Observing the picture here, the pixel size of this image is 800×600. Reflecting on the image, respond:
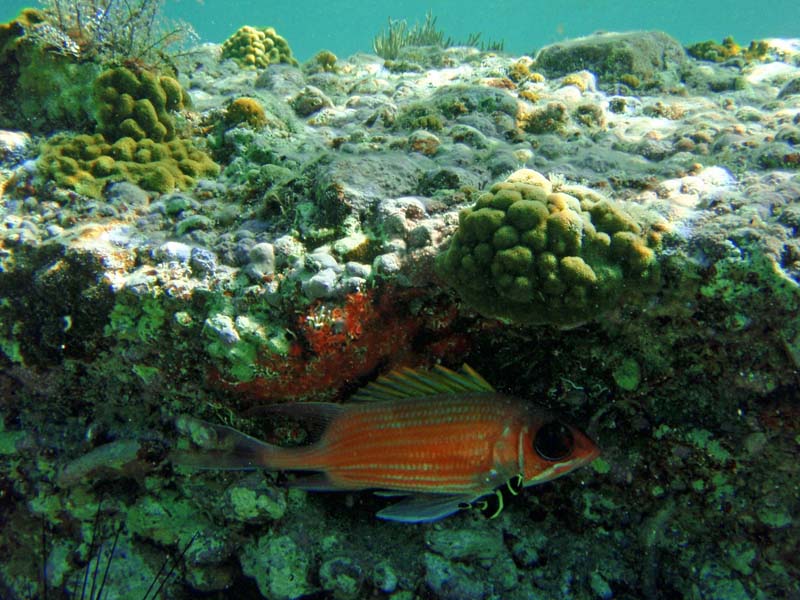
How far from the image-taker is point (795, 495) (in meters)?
2.52

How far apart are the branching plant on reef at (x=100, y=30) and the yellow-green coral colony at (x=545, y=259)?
13.7ft

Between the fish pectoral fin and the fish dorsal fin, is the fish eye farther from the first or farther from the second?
the fish pectoral fin

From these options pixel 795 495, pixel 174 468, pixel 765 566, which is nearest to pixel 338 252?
pixel 174 468

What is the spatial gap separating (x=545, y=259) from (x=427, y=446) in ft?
3.61

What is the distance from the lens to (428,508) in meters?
2.34

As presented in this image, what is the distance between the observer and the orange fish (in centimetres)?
220

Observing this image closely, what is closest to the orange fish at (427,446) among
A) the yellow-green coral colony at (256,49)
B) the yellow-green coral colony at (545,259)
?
the yellow-green coral colony at (545,259)

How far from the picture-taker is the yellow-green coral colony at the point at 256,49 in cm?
773

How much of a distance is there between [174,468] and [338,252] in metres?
1.92

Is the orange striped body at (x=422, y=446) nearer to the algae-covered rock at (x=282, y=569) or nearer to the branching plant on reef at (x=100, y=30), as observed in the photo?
the algae-covered rock at (x=282, y=569)

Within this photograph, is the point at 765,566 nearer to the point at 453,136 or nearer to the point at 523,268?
the point at 523,268

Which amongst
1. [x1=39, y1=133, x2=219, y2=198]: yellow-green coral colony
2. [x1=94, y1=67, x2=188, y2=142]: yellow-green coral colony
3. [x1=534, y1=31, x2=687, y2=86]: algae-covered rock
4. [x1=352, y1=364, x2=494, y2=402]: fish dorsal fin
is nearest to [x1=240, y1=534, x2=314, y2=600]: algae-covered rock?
[x1=352, y1=364, x2=494, y2=402]: fish dorsal fin

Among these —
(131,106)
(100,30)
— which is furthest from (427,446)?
(100,30)

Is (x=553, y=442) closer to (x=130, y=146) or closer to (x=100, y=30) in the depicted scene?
(x=130, y=146)
